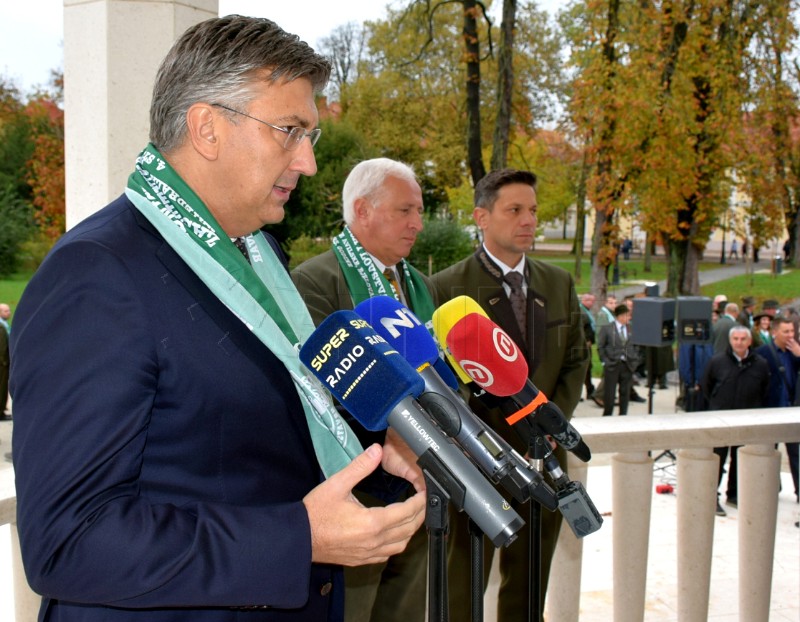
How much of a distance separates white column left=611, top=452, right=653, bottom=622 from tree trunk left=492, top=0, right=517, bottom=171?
1124 cm

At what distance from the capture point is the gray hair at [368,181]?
324 cm

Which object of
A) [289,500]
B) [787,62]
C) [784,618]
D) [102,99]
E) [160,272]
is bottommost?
[784,618]

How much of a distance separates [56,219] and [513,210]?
20658mm

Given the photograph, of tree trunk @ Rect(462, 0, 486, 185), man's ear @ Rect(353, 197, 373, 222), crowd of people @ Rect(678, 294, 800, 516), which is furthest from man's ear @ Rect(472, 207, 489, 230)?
tree trunk @ Rect(462, 0, 486, 185)

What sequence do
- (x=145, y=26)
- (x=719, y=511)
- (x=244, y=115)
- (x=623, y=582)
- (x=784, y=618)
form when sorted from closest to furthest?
(x=244, y=115), (x=145, y=26), (x=623, y=582), (x=784, y=618), (x=719, y=511)

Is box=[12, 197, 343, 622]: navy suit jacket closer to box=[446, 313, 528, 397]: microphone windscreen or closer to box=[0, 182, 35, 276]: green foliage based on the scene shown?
box=[446, 313, 528, 397]: microphone windscreen

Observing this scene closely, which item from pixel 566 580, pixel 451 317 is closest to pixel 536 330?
pixel 566 580

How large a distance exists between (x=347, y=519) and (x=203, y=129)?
2.28 feet

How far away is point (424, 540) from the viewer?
Result: 117 inches

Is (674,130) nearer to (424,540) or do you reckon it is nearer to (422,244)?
(422,244)

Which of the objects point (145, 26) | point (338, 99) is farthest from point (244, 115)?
point (338, 99)

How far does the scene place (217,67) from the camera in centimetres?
135

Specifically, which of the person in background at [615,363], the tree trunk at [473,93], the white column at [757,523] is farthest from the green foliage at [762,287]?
the white column at [757,523]

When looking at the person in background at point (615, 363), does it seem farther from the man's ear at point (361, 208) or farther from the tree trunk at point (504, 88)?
the man's ear at point (361, 208)
